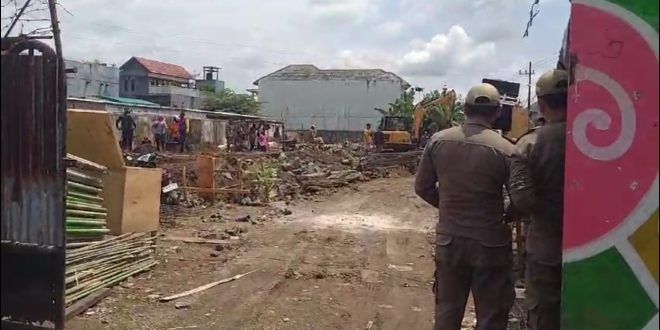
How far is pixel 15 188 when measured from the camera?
2.09 m

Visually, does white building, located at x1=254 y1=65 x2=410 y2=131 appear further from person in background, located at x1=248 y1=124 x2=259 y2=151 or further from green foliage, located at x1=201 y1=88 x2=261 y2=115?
person in background, located at x1=248 y1=124 x2=259 y2=151

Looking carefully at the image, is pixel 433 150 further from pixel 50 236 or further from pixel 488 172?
pixel 50 236

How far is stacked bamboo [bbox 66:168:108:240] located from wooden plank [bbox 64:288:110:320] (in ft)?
1.78

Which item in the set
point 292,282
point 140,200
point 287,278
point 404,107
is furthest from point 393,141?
point 140,200

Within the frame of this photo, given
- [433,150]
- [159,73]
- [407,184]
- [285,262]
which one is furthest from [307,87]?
[433,150]

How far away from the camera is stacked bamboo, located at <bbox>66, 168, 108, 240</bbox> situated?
605 cm

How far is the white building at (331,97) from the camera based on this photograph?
61719 mm

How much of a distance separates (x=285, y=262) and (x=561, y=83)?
5893 millimetres

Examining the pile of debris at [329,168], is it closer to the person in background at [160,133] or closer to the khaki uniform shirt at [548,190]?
the person in background at [160,133]

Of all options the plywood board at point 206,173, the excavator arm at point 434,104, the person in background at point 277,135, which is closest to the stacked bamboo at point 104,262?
the plywood board at point 206,173

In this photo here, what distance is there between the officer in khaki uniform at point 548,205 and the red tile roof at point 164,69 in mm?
57323

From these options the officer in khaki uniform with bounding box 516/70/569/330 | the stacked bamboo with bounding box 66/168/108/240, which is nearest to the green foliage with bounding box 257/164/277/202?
the stacked bamboo with bounding box 66/168/108/240

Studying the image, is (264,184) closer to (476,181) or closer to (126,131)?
(126,131)

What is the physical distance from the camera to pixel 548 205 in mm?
3537
